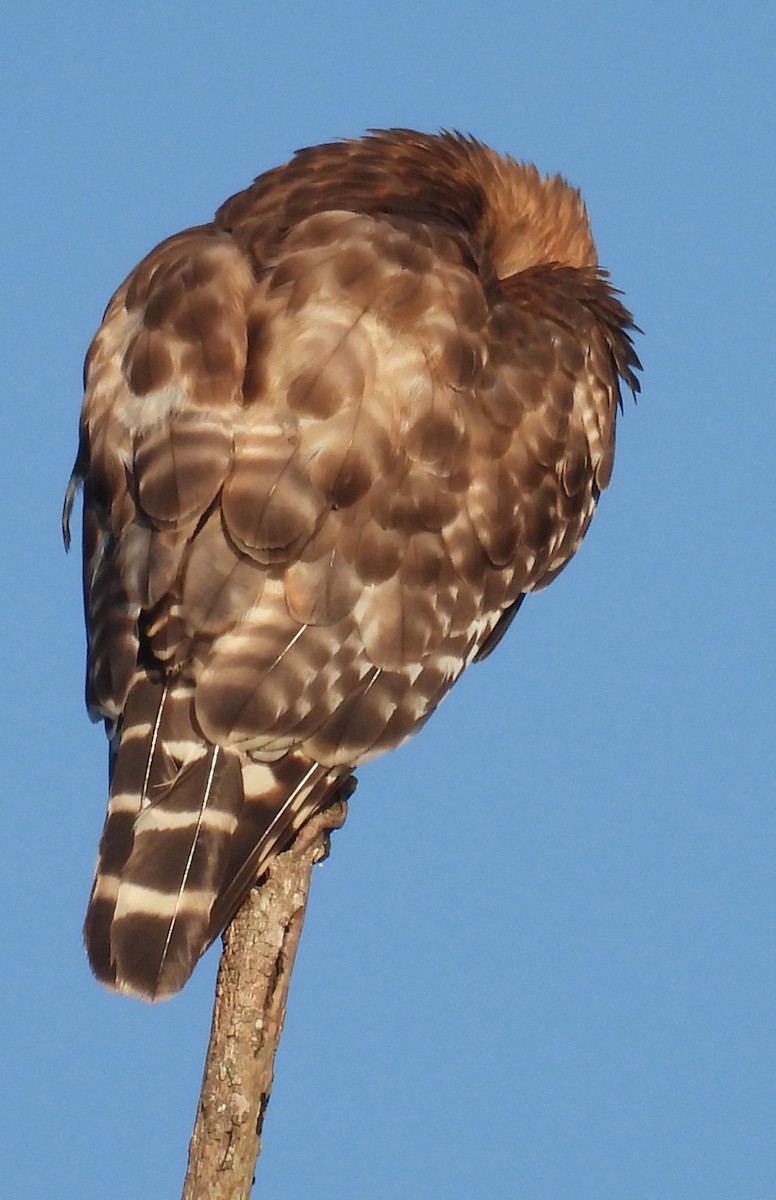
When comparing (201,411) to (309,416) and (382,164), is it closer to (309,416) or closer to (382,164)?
→ (309,416)

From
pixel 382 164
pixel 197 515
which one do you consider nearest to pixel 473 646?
pixel 197 515

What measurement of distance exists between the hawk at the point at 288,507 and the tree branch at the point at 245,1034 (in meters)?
0.28

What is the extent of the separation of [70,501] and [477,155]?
2.10m

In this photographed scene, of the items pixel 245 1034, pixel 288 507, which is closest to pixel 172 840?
pixel 245 1034

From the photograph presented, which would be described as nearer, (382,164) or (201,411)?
(201,411)

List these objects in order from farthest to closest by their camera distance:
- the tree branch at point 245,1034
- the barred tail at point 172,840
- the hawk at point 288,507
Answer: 1. the tree branch at point 245,1034
2. the hawk at point 288,507
3. the barred tail at point 172,840

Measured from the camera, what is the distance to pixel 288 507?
5.05 metres

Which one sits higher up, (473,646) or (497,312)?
(497,312)

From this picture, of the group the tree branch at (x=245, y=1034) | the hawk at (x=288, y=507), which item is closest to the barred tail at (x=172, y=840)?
the hawk at (x=288, y=507)

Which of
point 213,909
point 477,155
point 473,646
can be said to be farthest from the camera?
point 477,155

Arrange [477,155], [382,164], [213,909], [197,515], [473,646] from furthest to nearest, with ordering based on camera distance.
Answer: [477,155] < [382,164] < [473,646] < [197,515] < [213,909]

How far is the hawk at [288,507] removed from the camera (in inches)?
189

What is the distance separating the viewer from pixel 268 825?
4.82 metres

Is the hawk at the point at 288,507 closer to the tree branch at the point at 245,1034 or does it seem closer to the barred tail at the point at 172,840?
the barred tail at the point at 172,840
